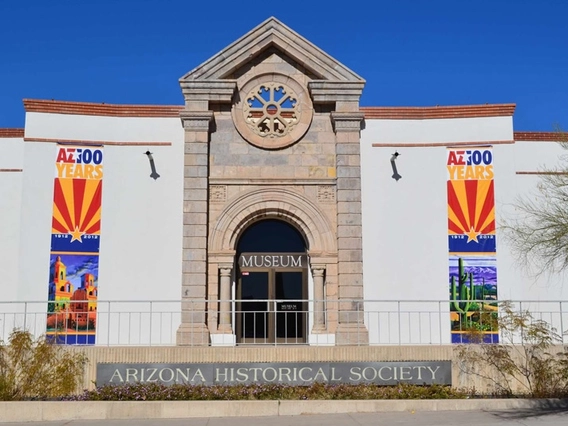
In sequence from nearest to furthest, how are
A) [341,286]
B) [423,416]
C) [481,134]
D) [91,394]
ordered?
[423,416] < [91,394] < [341,286] < [481,134]

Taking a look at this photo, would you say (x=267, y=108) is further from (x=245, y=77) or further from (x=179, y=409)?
(x=179, y=409)

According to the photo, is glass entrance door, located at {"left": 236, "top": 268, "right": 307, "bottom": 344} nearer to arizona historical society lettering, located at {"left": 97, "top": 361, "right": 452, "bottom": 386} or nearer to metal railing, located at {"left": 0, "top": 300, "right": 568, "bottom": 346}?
metal railing, located at {"left": 0, "top": 300, "right": 568, "bottom": 346}

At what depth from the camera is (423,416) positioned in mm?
13555

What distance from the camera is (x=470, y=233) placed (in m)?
20.2

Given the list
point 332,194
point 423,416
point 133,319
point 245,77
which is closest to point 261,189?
point 332,194

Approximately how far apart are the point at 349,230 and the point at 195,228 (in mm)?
4169

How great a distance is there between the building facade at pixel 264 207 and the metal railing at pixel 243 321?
6 centimetres

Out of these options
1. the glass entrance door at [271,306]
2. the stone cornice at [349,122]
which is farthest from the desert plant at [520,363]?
the stone cornice at [349,122]

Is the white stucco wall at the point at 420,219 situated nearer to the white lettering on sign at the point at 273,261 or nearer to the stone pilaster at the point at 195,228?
the white lettering on sign at the point at 273,261

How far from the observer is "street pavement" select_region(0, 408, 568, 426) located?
12.7 metres

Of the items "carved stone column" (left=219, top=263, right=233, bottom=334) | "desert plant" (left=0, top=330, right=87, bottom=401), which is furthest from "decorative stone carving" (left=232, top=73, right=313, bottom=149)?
"desert plant" (left=0, top=330, right=87, bottom=401)

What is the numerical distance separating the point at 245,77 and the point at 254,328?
7.05 m

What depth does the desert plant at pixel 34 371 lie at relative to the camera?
14555 mm

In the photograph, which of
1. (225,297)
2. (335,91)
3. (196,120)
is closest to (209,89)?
(196,120)
